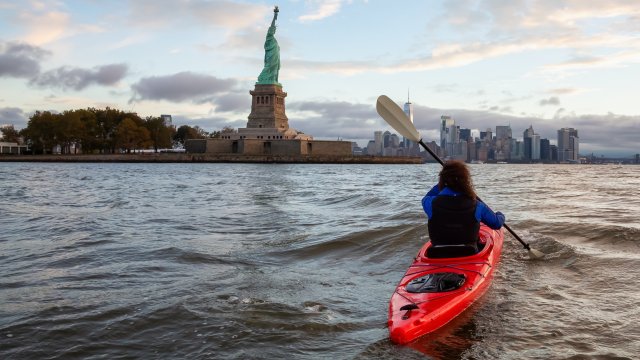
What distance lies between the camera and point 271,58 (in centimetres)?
10075

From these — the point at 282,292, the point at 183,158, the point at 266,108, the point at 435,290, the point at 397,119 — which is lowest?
the point at 282,292

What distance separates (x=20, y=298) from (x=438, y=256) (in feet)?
17.7

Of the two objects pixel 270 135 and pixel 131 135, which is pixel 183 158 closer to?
pixel 131 135

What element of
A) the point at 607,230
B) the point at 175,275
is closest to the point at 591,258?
the point at 607,230

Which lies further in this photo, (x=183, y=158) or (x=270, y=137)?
(x=183, y=158)

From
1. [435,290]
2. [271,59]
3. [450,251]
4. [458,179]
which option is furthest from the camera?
[271,59]

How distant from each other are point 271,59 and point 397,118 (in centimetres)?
9270

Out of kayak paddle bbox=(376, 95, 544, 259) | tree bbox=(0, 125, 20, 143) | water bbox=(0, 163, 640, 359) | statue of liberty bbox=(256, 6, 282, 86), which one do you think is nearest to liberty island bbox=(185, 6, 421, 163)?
statue of liberty bbox=(256, 6, 282, 86)

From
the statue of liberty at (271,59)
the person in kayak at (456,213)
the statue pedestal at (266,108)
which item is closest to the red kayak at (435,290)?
the person in kayak at (456,213)

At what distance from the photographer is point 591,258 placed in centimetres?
981

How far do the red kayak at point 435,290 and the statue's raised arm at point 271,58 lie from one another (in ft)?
310

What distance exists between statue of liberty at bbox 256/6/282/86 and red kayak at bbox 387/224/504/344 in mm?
94113

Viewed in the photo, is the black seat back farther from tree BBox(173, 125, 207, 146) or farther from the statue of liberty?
tree BBox(173, 125, 207, 146)

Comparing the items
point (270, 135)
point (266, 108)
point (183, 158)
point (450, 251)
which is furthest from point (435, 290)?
point (183, 158)
